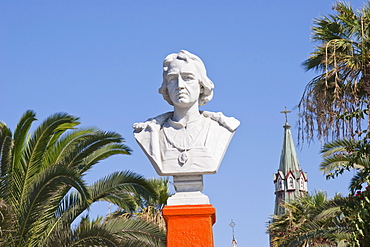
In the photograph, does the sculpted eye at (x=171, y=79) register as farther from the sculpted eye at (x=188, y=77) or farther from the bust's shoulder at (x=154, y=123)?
the bust's shoulder at (x=154, y=123)

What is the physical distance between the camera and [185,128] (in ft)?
30.7

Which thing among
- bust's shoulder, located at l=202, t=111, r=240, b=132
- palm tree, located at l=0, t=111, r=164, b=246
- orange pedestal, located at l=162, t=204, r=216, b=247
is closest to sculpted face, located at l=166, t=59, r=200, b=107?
bust's shoulder, located at l=202, t=111, r=240, b=132

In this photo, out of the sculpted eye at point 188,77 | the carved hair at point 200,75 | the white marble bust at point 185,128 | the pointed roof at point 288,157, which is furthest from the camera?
the pointed roof at point 288,157

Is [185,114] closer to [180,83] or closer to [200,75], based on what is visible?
[180,83]

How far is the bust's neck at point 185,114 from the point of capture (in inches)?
368

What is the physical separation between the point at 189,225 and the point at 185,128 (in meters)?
1.27

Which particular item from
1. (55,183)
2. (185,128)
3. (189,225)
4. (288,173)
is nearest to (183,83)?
(185,128)

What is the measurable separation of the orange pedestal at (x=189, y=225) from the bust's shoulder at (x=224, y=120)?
3.61 feet

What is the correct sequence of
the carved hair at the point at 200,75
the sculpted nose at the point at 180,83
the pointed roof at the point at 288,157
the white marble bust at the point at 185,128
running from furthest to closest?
the pointed roof at the point at 288,157
the carved hair at the point at 200,75
the sculpted nose at the point at 180,83
the white marble bust at the point at 185,128

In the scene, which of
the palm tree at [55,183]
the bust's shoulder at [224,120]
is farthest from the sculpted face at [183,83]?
the palm tree at [55,183]

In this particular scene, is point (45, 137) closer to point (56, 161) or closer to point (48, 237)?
point (56, 161)

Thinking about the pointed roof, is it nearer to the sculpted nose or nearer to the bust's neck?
the bust's neck

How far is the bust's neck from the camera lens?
9.36m

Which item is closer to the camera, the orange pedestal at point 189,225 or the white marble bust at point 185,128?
the orange pedestal at point 189,225
